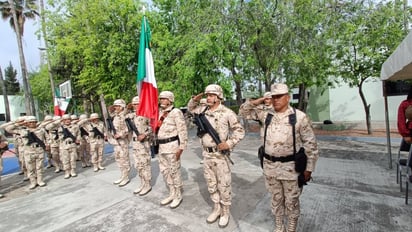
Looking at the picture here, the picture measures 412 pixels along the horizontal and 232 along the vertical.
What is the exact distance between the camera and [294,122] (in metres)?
2.40

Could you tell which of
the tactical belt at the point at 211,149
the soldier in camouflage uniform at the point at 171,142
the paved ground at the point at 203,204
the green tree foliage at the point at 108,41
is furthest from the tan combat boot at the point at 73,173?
the green tree foliage at the point at 108,41

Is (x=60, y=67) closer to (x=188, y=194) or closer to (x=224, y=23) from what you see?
(x=224, y=23)

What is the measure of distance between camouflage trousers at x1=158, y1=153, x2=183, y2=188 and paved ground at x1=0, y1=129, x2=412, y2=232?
16.1 inches

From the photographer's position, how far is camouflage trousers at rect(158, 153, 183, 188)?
3.71 meters

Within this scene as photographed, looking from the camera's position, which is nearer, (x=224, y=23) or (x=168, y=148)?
(x=168, y=148)

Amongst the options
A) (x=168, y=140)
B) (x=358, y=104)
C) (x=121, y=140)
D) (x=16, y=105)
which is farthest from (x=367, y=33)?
(x=16, y=105)

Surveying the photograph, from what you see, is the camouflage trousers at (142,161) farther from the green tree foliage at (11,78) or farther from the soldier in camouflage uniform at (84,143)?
the green tree foliage at (11,78)

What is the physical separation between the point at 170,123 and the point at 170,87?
20.4 feet

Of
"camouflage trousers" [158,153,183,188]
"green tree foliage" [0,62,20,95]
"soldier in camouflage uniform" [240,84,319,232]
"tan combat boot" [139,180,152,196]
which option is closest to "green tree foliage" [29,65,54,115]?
"tan combat boot" [139,180,152,196]

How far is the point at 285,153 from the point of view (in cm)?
245

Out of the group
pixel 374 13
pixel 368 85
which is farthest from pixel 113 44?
pixel 368 85

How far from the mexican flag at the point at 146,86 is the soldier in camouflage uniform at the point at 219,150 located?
1314mm

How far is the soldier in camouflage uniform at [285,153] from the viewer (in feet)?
7.87

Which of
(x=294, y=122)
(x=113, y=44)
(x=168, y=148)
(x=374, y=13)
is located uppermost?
(x=113, y=44)
